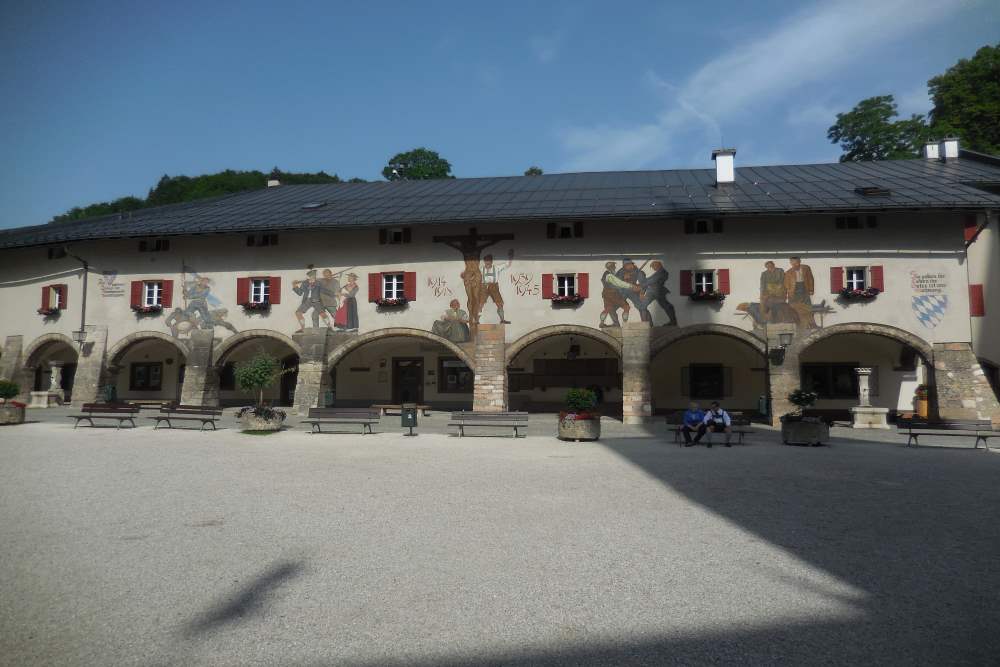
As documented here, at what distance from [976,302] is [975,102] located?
17.1 m

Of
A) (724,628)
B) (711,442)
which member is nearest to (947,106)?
(711,442)

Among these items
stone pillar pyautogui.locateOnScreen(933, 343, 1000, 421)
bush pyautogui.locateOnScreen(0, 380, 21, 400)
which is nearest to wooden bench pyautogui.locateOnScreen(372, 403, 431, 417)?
bush pyautogui.locateOnScreen(0, 380, 21, 400)

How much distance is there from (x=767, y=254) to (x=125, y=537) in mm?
20098

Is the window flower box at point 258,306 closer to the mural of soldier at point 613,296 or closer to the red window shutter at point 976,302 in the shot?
the mural of soldier at point 613,296

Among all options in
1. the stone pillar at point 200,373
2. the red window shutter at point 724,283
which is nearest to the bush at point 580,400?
the red window shutter at point 724,283

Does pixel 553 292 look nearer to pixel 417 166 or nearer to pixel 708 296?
pixel 708 296

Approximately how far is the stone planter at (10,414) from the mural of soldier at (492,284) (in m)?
14.1

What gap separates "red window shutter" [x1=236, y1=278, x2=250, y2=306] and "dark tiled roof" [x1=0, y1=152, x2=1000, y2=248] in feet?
6.97

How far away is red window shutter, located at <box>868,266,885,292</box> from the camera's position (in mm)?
20172

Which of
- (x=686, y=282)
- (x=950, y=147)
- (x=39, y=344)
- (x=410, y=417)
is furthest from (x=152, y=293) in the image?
(x=950, y=147)

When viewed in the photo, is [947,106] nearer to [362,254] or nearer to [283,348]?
[362,254]

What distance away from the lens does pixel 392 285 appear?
22953 mm

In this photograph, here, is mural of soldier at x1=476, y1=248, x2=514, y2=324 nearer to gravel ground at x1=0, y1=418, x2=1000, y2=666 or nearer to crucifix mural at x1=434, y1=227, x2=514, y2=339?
crucifix mural at x1=434, y1=227, x2=514, y2=339

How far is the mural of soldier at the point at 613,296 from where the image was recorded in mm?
21203
